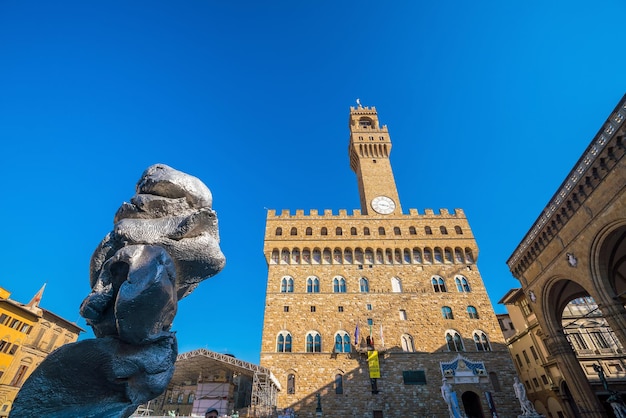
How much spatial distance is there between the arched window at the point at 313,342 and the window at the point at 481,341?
11.1m

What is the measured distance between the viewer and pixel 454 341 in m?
22.3

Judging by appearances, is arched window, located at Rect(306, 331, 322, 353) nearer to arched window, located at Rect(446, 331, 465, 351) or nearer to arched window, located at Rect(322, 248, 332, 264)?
arched window, located at Rect(322, 248, 332, 264)

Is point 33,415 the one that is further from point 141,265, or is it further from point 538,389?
point 538,389

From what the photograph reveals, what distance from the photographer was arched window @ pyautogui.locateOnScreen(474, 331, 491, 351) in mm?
22109

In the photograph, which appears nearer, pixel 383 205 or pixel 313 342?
pixel 313 342

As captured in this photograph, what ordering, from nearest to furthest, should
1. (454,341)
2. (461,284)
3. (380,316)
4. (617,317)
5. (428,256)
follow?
(617,317) → (454,341) → (380,316) → (461,284) → (428,256)

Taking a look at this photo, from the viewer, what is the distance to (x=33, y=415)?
2.45m

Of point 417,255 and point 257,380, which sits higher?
point 417,255

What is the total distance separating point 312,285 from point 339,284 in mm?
2135

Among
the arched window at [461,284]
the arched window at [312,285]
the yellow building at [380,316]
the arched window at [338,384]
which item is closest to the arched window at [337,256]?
the yellow building at [380,316]

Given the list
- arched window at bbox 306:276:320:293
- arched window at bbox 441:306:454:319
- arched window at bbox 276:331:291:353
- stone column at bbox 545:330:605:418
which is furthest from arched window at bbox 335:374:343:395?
stone column at bbox 545:330:605:418

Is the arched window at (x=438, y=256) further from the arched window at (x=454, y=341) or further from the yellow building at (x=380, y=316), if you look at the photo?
the arched window at (x=454, y=341)

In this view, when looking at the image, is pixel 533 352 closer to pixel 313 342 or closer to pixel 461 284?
pixel 461 284

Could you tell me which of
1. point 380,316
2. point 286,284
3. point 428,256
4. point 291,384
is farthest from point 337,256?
point 291,384
